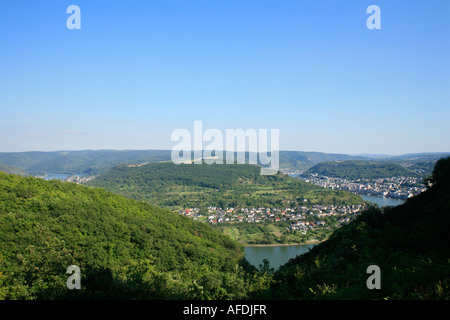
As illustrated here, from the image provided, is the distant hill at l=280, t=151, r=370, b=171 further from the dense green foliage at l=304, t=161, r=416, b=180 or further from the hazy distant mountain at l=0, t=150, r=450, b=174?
the dense green foliage at l=304, t=161, r=416, b=180

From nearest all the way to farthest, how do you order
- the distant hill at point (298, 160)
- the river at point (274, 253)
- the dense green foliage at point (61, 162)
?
the river at point (274, 253), the dense green foliage at point (61, 162), the distant hill at point (298, 160)

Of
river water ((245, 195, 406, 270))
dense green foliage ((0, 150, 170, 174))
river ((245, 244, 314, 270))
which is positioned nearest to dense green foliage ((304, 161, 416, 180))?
river ((245, 244, 314, 270))

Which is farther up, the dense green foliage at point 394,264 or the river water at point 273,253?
the dense green foliage at point 394,264

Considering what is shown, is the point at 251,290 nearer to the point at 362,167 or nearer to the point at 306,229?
the point at 306,229

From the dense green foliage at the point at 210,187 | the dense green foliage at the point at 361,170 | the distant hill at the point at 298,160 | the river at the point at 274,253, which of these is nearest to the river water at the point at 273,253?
the river at the point at 274,253

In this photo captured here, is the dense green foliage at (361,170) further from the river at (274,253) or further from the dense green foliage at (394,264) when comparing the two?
the dense green foliage at (394,264)

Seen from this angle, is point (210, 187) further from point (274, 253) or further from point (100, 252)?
point (100, 252)
